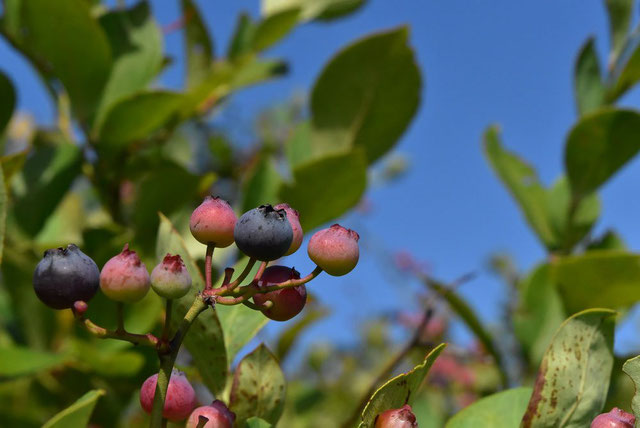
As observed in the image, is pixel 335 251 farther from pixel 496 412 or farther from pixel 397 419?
pixel 496 412

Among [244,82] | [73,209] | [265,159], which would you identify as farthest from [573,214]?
[73,209]

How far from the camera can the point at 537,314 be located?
1226mm

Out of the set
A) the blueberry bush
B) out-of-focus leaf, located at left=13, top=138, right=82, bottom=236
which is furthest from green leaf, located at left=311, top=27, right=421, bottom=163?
out-of-focus leaf, located at left=13, top=138, right=82, bottom=236

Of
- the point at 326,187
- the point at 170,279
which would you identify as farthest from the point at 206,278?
the point at 326,187

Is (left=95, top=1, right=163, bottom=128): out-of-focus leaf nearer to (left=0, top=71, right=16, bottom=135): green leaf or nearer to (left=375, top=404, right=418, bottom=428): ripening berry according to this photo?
(left=0, top=71, right=16, bottom=135): green leaf

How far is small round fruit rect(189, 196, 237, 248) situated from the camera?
583 mm

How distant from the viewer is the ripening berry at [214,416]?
0.58 metres

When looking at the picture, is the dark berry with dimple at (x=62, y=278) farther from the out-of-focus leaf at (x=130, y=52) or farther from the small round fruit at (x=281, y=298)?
the out-of-focus leaf at (x=130, y=52)

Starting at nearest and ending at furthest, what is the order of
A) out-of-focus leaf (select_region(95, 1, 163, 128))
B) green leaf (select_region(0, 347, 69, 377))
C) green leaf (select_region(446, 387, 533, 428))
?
green leaf (select_region(446, 387, 533, 428)), green leaf (select_region(0, 347, 69, 377)), out-of-focus leaf (select_region(95, 1, 163, 128))

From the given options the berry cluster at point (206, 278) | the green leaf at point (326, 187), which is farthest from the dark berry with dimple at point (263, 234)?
the green leaf at point (326, 187)

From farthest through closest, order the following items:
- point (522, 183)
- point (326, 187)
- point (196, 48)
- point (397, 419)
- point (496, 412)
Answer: point (196, 48) → point (522, 183) → point (326, 187) → point (496, 412) → point (397, 419)

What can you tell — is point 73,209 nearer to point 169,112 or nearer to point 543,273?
point 169,112

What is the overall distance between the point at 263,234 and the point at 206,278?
0.19 feet

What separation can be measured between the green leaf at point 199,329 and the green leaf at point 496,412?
236 mm
